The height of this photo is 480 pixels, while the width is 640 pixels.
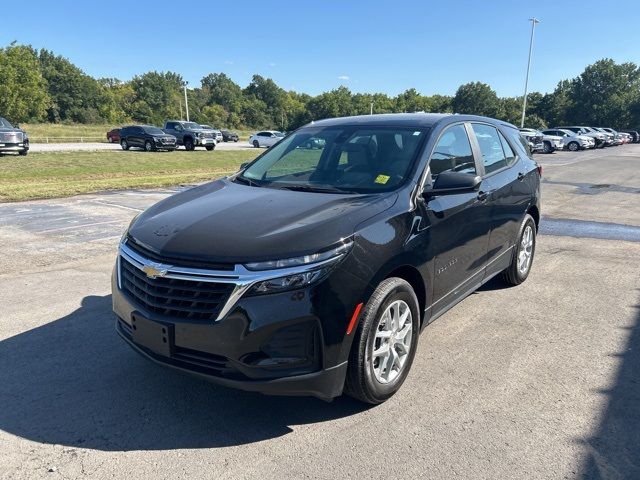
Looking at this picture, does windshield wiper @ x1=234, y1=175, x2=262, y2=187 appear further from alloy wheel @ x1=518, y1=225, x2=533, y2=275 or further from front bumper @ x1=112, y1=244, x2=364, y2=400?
alloy wheel @ x1=518, y1=225, x2=533, y2=275

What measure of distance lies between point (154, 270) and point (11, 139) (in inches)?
885

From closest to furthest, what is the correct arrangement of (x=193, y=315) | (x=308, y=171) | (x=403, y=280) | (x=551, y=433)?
1. (x=193, y=315)
2. (x=551, y=433)
3. (x=403, y=280)
4. (x=308, y=171)

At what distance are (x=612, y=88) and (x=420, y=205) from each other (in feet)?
319

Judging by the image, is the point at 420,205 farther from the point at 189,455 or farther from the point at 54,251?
the point at 54,251

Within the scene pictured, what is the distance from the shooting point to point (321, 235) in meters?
2.74

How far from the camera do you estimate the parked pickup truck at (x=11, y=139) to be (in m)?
20.9

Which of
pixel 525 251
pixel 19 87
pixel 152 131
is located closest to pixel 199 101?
pixel 19 87

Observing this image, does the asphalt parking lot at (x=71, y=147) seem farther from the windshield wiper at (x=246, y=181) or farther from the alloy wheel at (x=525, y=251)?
the alloy wheel at (x=525, y=251)

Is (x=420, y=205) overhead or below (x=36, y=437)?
overhead

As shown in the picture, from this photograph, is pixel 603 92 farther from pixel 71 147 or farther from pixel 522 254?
pixel 522 254

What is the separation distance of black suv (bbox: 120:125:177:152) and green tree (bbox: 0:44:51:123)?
150 ft

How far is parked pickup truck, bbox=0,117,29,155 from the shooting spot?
822 inches

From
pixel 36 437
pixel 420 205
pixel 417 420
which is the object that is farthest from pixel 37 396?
pixel 420 205

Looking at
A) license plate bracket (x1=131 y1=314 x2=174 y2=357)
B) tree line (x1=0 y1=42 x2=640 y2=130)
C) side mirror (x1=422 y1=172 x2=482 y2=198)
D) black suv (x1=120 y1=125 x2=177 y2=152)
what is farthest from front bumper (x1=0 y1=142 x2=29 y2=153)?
tree line (x1=0 y1=42 x2=640 y2=130)
